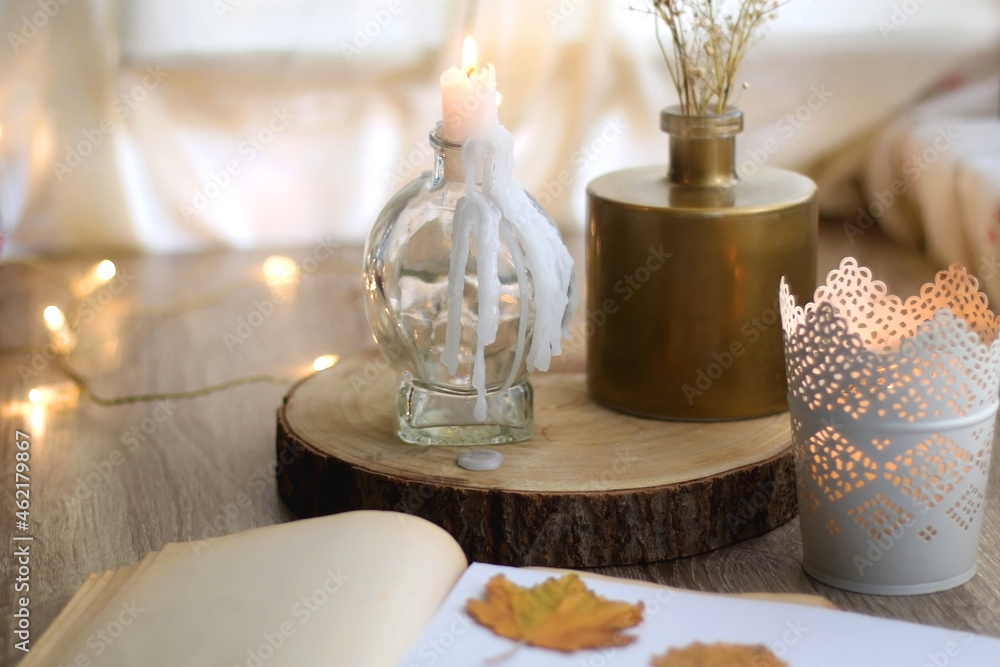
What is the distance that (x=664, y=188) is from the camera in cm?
83

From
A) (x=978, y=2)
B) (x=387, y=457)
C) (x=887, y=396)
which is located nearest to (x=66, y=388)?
(x=387, y=457)

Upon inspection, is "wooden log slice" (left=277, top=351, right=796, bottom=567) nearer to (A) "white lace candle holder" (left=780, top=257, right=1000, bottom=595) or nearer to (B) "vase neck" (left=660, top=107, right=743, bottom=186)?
(A) "white lace candle holder" (left=780, top=257, right=1000, bottom=595)

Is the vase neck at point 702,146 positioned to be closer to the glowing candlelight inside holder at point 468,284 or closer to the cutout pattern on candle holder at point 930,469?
the glowing candlelight inside holder at point 468,284

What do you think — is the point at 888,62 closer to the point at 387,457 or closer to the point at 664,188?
the point at 664,188

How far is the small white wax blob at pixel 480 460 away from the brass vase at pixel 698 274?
0.13m

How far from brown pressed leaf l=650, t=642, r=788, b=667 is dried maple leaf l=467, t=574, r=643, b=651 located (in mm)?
25

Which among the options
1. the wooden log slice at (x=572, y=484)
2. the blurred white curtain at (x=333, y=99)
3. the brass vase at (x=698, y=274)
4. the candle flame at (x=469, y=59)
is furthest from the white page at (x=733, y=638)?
the blurred white curtain at (x=333, y=99)

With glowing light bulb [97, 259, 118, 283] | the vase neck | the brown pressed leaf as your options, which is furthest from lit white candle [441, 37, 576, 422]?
glowing light bulb [97, 259, 118, 283]

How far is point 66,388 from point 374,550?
618 mm

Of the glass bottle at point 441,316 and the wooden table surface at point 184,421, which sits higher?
the glass bottle at point 441,316

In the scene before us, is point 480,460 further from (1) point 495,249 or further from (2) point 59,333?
(2) point 59,333

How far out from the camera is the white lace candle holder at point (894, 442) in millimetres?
632

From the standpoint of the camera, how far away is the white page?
0.56 metres

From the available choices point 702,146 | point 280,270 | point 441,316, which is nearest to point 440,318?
point 441,316
